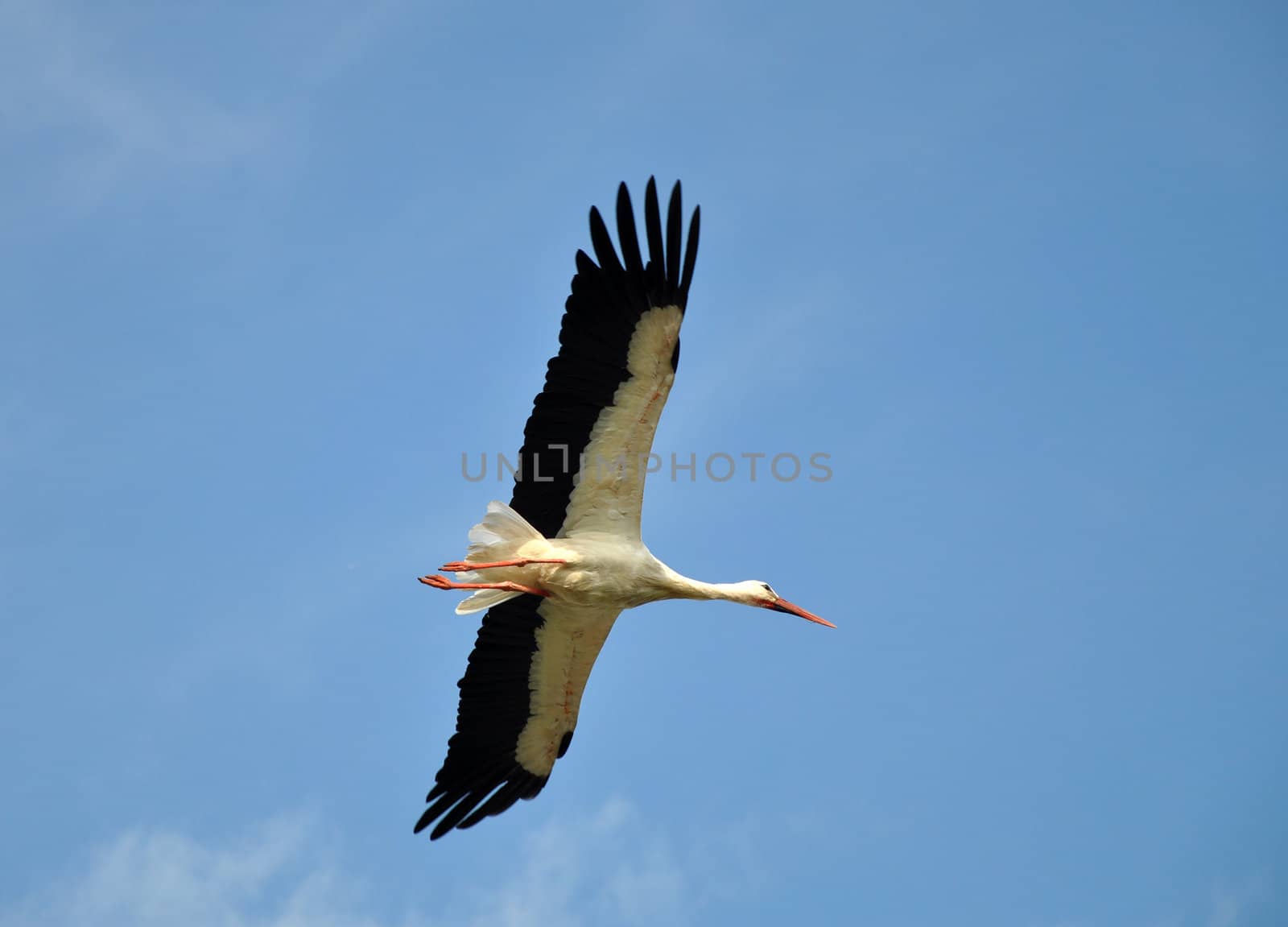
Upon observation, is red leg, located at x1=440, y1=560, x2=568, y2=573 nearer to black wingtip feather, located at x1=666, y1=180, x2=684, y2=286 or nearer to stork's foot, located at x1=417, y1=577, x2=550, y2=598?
stork's foot, located at x1=417, y1=577, x2=550, y2=598

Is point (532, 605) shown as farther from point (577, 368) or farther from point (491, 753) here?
point (577, 368)

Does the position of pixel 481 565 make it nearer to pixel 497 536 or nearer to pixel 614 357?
pixel 497 536

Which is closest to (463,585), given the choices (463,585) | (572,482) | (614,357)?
(463,585)

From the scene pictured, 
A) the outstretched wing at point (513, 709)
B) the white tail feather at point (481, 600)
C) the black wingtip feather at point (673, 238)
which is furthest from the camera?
the outstretched wing at point (513, 709)

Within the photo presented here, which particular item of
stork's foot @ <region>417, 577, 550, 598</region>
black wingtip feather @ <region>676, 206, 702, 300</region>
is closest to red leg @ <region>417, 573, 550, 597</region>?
stork's foot @ <region>417, 577, 550, 598</region>

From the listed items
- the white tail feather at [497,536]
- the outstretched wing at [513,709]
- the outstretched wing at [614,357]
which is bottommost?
the outstretched wing at [513,709]

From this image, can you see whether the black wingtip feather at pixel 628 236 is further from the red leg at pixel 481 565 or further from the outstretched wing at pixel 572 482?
the red leg at pixel 481 565

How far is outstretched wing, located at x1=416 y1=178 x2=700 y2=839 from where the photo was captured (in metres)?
10.1

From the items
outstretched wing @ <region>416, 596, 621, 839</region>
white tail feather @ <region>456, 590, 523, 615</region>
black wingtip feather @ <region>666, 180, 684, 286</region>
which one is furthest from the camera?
outstretched wing @ <region>416, 596, 621, 839</region>

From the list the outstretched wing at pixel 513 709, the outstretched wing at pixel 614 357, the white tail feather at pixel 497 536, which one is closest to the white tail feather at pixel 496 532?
the white tail feather at pixel 497 536

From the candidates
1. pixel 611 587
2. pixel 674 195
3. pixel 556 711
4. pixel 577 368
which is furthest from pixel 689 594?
pixel 674 195

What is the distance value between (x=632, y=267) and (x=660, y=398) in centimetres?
99

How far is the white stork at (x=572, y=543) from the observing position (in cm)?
1012

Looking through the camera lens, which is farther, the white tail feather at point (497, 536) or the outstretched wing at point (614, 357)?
the white tail feather at point (497, 536)
